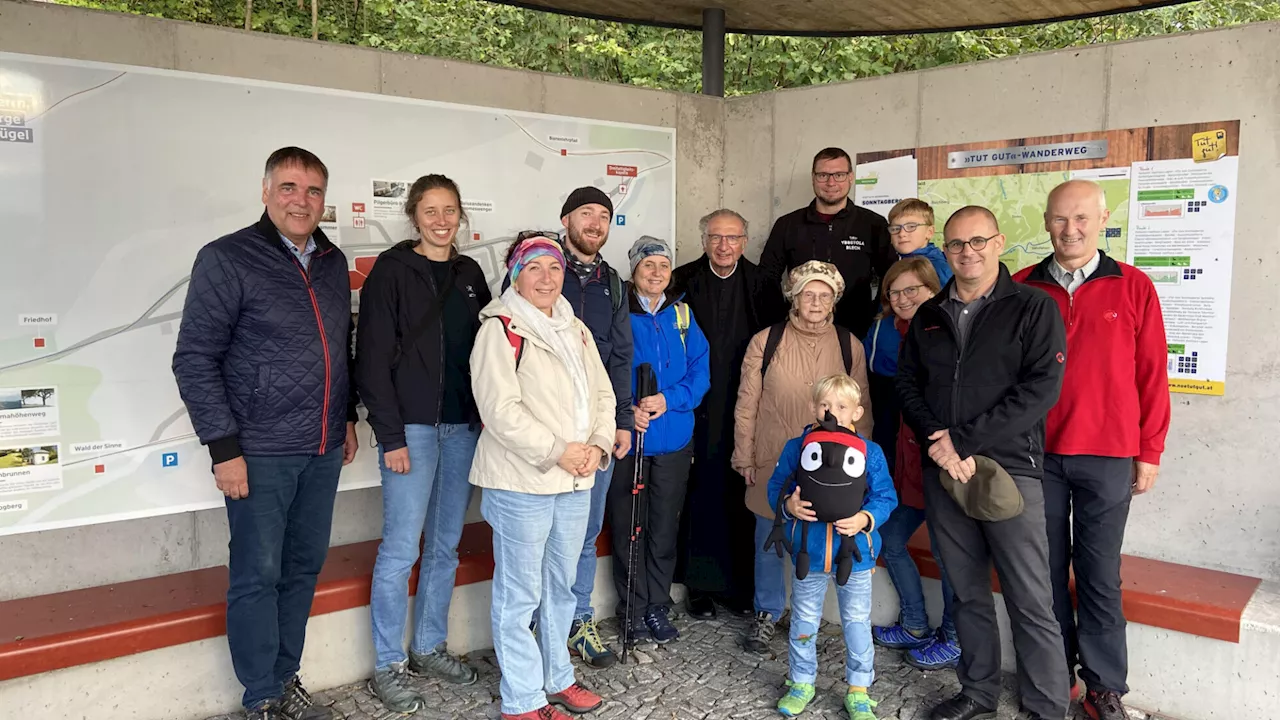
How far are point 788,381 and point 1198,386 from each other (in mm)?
1818

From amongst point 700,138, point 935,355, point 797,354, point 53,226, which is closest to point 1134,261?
point 935,355

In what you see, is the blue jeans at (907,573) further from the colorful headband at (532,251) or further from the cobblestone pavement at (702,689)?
the colorful headband at (532,251)

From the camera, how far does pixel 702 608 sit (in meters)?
4.10

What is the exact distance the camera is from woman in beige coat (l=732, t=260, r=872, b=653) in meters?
3.45

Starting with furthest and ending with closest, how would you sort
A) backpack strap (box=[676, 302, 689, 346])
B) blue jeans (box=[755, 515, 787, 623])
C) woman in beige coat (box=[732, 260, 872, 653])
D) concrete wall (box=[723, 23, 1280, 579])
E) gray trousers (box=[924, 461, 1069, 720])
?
blue jeans (box=[755, 515, 787, 623])
backpack strap (box=[676, 302, 689, 346])
woman in beige coat (box=[732, 260, 872, 653])
concrete wall (box=[723, 23, 1280, 579])
gray trousers (box=[924, 461, 1069, 720])

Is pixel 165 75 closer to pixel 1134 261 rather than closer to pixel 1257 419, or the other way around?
pixel 1134 261

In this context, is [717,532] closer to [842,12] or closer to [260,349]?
[260,349]

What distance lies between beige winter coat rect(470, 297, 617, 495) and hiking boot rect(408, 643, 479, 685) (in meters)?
0.96

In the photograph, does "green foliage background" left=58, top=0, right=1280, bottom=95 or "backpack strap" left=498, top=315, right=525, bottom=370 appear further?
"green foliage background" left=58, top=0, right=1280, bottom=95

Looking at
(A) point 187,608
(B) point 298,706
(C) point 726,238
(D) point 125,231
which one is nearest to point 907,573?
(C) point 726,238

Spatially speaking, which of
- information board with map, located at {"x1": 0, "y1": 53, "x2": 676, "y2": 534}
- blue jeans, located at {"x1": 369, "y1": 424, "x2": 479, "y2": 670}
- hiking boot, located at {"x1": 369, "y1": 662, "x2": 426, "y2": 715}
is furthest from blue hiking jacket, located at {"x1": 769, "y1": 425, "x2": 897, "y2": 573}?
information board with map, located at {"x1": 0, "y1": 53, "x2": 676, "y2": 534}

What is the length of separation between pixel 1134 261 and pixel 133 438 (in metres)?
4.41

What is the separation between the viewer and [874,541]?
309cm

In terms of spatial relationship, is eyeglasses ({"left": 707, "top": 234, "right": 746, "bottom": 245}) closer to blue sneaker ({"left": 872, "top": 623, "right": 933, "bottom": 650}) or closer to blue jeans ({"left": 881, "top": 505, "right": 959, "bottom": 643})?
blue jeans ({"left": 881, "top": 505, "right": 959, "bottom": 643})
